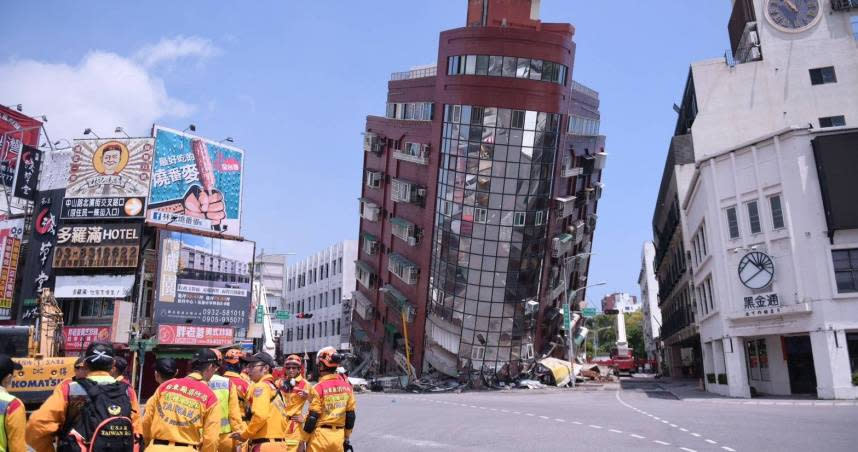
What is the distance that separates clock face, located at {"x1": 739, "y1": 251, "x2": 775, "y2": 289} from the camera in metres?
28.2

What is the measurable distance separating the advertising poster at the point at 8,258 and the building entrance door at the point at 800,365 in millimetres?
46286

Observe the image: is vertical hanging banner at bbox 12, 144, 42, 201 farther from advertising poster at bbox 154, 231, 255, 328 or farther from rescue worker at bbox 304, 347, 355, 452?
rescue worker at bbox 304, 347, 355, 452

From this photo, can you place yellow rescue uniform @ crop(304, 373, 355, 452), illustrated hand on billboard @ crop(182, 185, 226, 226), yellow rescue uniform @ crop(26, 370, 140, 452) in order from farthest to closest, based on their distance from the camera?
illustrated hand on billboard @ crop(182, 185, 226, 226)
yellow rescue uniform @ crop(304, 373, 355, 452)
yellow rescue uniform @ crop(26, 370, 140, 452)

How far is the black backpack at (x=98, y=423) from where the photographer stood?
5812 millimetres

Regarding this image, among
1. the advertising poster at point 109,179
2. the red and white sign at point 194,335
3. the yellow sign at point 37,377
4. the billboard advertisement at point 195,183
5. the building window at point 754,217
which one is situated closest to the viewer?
the yellow sign at point 37,377

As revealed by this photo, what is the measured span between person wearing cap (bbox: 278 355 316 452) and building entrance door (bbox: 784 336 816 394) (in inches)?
1088

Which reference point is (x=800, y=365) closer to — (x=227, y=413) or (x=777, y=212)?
(x=777, y=212)

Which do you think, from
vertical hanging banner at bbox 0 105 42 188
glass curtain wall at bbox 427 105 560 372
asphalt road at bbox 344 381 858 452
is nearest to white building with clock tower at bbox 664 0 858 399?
asphalt road at bbox 344 381 858 452

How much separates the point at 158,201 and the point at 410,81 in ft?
67.7

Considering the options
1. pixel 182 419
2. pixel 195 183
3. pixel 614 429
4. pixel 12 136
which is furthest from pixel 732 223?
pixel 12 136

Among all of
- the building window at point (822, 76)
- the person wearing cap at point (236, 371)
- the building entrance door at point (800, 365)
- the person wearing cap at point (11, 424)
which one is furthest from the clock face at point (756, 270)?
the person wearing cap at point (11, 424)

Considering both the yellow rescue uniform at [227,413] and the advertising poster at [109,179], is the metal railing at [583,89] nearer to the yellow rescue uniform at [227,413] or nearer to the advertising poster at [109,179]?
the advertising poster at [109,179]

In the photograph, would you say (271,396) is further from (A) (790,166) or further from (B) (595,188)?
(B) (595,188)

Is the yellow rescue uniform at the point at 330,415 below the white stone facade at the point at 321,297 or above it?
below
